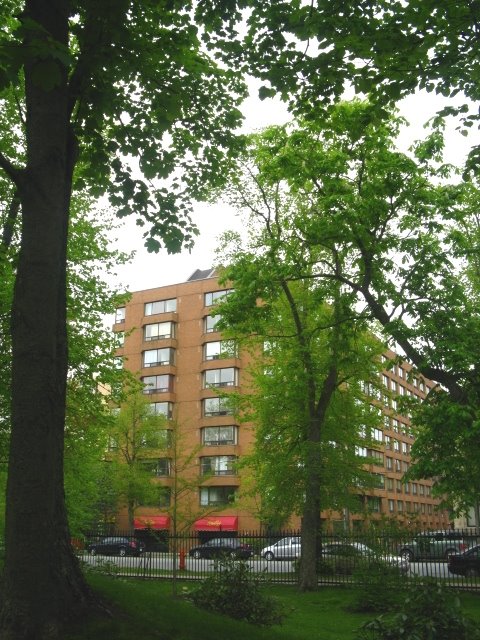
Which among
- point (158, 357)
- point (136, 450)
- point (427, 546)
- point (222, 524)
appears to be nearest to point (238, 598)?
point (427, 546)

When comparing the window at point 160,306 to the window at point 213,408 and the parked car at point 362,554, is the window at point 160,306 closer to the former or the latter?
the window at point 213,408

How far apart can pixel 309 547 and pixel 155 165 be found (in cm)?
1642

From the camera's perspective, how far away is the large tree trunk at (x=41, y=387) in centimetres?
553

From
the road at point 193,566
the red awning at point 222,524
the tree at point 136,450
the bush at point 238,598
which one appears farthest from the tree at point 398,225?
the red awning at point 222,524

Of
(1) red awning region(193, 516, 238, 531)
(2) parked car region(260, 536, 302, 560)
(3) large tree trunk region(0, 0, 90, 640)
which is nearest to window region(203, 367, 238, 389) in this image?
(1) red awning region(193, 516, 238, 531)

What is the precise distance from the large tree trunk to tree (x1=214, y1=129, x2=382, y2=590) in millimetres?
11382

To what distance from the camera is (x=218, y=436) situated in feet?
192

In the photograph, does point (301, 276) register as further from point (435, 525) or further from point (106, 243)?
point (435, 525)

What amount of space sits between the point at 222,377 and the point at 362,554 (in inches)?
1673

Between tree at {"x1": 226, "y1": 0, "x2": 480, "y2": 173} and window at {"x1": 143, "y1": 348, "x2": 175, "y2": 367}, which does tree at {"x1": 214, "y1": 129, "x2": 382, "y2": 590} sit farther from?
window at {"x1": 143, "y1": 348, "x2": 175, "y2": 367}

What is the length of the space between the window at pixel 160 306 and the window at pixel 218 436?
13531 mm

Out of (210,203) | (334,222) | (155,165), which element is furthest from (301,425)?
(155,165)

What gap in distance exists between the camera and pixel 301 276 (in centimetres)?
1802

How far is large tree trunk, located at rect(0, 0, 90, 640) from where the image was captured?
5527 millimetres
